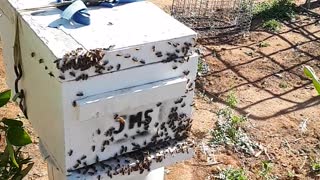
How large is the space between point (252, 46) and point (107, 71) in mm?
3853

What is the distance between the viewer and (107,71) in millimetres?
1629

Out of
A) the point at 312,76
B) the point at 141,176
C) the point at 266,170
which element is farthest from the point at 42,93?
the point at 266,170

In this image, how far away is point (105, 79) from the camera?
5.39 ft

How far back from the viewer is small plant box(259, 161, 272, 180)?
3408 mm

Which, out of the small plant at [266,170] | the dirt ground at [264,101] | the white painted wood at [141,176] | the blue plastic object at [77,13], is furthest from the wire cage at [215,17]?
the blue plastic object at [77,13]

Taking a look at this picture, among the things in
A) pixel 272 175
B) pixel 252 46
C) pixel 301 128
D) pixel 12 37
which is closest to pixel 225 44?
pixel 252 46

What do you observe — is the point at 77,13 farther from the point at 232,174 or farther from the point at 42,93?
the point at 232,174

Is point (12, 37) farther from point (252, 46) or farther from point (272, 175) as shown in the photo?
point (252, 46)

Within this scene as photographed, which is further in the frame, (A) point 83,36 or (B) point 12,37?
(B) point 12,37

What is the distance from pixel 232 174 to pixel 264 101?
45.5 inches

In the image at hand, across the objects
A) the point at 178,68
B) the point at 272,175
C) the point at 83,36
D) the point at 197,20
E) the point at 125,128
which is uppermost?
the point at 83,36

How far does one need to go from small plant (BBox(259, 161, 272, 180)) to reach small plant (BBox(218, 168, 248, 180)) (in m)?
0.14

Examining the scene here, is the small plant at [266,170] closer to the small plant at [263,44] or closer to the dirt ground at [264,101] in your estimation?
the dirt ground at [264,101]

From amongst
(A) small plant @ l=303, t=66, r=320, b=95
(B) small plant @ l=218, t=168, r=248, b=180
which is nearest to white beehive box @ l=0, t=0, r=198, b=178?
(A) small plant @ l=303, t=66, r=320, b=95
